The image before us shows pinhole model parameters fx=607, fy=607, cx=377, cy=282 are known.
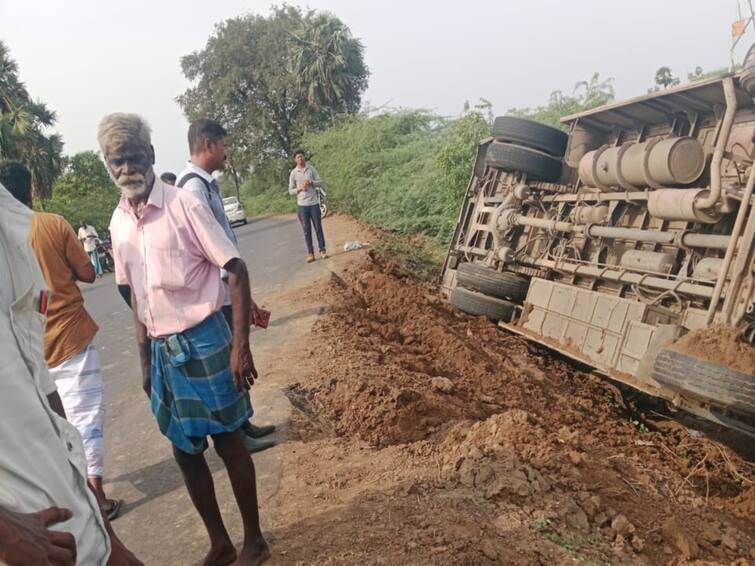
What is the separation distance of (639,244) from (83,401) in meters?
4.85

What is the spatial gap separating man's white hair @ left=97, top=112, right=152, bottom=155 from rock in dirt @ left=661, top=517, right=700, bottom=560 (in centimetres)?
297

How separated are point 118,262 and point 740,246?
3.96 metres

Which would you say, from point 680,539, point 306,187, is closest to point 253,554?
point 680,539

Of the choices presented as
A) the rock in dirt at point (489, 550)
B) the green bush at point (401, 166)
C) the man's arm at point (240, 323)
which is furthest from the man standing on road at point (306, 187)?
the rock in dirt at point (489, 550)

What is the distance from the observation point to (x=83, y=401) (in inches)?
133

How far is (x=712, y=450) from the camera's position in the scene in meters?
4.53

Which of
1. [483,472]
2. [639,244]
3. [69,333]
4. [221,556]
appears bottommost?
[221,556]

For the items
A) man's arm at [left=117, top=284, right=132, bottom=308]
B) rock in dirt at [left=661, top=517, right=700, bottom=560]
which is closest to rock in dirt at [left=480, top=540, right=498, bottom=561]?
rock in dirt at [left=661, top=517, right=700, bottom=560]

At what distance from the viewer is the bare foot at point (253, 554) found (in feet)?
8.20

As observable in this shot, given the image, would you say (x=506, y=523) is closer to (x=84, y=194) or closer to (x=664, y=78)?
(x=664, y=78)

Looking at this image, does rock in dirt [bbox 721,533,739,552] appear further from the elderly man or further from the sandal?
the sandal

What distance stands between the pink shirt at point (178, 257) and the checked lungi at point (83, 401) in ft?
3.93

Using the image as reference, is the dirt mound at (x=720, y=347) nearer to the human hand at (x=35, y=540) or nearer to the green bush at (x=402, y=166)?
the human hand at (x=35, y=540)

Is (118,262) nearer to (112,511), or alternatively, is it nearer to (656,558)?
(112,511)
